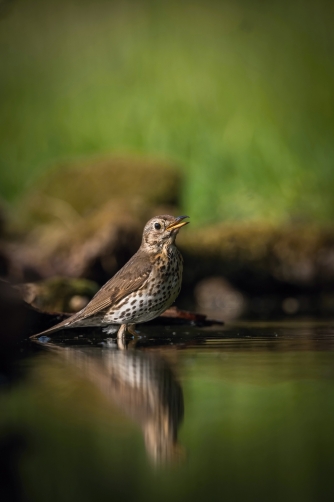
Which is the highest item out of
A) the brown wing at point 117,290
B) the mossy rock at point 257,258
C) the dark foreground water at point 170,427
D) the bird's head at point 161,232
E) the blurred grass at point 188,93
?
the blurred grass at point 188,93

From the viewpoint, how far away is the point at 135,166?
14617 mm

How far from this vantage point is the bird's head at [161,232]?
625 centimetres

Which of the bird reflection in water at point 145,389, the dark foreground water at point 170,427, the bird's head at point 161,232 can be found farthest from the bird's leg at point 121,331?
the dark foreground water at point 170,427

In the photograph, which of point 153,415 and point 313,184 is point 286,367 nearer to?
point 153,415

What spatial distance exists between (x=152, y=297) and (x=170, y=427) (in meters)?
3.11

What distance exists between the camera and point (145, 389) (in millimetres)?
3367

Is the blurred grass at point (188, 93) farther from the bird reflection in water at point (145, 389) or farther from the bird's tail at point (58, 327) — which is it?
the bird reflection in water at point (145, 389)

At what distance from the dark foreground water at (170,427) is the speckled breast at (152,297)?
115 centimetres

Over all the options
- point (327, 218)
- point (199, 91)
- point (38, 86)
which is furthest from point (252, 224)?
point (38, 86)

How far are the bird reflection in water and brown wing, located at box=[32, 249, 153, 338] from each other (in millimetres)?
752

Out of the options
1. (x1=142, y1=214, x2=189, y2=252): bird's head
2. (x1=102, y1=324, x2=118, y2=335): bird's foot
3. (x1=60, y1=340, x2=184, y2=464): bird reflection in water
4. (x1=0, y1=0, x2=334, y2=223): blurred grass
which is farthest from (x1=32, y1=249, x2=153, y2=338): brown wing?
(x1=0, y1=0, x2=334, y2=223): blurred grass

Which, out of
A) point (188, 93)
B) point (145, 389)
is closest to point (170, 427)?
point (145, 389)

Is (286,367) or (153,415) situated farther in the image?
(286,367)

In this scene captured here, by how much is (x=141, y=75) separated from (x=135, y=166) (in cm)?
213
